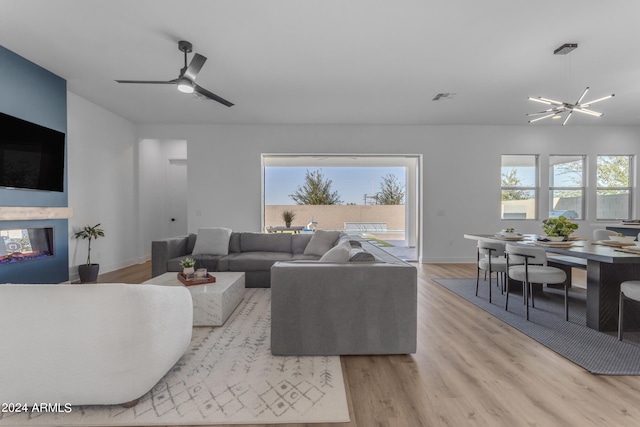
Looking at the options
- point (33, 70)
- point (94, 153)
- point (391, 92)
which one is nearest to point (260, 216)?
point (94, 153)

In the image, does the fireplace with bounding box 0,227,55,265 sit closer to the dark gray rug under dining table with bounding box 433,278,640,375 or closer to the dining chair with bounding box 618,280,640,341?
the dark gray rug under dining table with bounding box 433,278,640,375

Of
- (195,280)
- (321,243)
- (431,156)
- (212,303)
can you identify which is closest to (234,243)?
(321,243)

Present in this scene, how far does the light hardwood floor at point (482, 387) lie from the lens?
1643 millimetres

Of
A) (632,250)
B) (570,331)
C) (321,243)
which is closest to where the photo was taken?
(632,250)

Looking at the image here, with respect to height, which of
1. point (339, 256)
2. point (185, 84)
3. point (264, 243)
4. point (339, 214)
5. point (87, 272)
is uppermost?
point (185, 84)

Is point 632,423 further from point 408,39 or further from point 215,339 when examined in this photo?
point 408,39

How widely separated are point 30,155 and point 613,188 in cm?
1030

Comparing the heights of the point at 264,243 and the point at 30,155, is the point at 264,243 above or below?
below

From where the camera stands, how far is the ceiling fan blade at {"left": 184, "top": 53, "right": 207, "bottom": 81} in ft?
9.66

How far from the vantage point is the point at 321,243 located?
181 inches

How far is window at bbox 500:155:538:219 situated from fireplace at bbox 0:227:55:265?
8069mm

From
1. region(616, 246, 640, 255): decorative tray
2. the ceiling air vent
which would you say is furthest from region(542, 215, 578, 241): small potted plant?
the ceiling air vent

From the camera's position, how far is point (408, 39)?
126 inches

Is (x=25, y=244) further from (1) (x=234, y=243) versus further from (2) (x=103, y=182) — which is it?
(1) (x=234, y=243)
